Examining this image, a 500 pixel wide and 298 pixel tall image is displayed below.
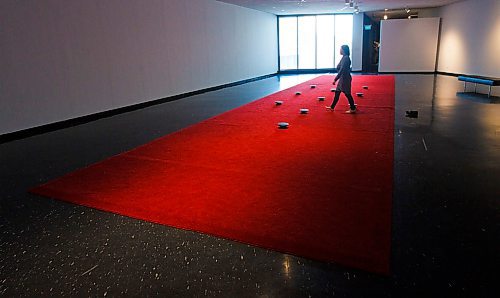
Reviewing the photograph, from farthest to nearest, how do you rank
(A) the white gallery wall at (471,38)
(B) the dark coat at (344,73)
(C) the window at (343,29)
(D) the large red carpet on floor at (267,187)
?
(C) the window at (343,29)
(A) the white gallery wall at (471,38)
(B) the dark coat at (344,73)
(D) the large red carpet on floor at (267,187)

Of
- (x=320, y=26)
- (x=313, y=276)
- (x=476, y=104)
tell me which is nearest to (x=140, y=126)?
(x=313, y=276)

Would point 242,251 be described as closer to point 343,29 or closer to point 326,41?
point 326,41

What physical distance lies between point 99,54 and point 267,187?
225 inches

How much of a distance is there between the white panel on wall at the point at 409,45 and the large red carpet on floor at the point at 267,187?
13.8m

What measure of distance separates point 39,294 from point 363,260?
2.05 meters

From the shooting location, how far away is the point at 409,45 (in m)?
18.1

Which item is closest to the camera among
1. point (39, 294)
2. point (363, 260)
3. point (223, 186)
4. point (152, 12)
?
point (39, 294)

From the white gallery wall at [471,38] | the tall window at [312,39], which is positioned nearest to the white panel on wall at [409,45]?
the white gallery wall at [471,38]

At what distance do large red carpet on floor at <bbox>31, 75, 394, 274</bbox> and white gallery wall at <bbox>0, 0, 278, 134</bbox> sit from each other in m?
2.55

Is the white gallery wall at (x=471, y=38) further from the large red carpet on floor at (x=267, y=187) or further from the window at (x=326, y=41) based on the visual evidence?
the large red carpet on floor at (x=267, y=187)

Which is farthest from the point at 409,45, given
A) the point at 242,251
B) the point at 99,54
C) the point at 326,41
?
the point at 242,251

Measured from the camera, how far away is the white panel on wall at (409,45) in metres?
17.6

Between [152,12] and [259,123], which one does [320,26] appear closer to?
[152,12]

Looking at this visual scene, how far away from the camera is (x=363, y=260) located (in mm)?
2363
